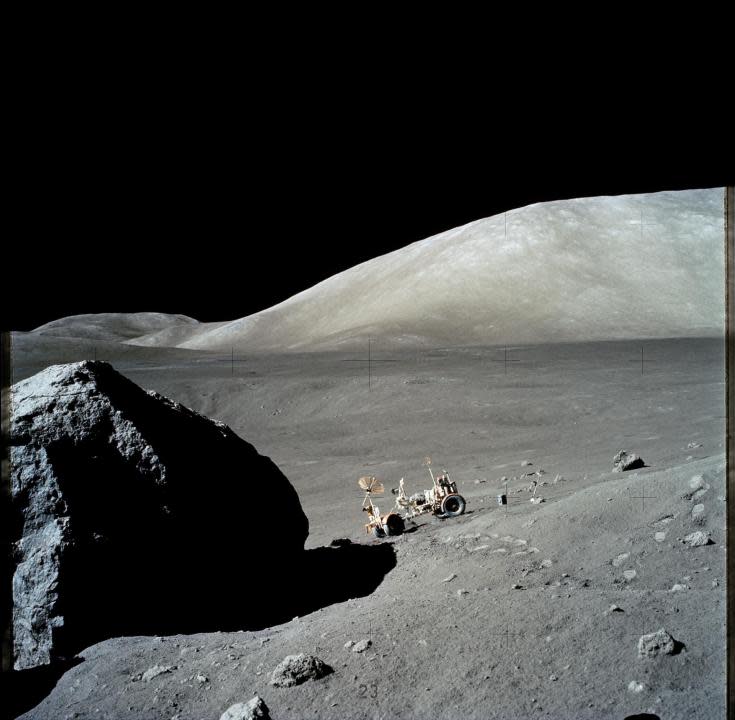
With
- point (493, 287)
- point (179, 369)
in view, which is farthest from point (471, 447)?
point (493, 287)

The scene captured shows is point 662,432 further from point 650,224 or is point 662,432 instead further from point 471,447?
point 650,224

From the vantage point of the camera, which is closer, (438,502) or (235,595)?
(235,595)

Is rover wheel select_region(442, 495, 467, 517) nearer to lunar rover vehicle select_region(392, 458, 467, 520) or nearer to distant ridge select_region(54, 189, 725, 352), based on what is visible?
lunar rover vehicle select_region(392, 458, 467, 520)

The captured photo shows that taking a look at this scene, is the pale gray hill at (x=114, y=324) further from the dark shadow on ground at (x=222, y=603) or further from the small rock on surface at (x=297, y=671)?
the small rock on surface at (x=297, y=671)

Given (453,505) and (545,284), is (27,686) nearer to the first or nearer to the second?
(453,505)

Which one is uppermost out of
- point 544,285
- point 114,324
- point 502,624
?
point 114,324

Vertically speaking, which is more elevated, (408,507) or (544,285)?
(544,285)

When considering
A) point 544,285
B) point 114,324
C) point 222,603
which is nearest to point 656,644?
point 222,603

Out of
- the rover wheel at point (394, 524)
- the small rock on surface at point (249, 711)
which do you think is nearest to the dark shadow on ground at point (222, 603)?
the rover wheel at point (394, 524)
